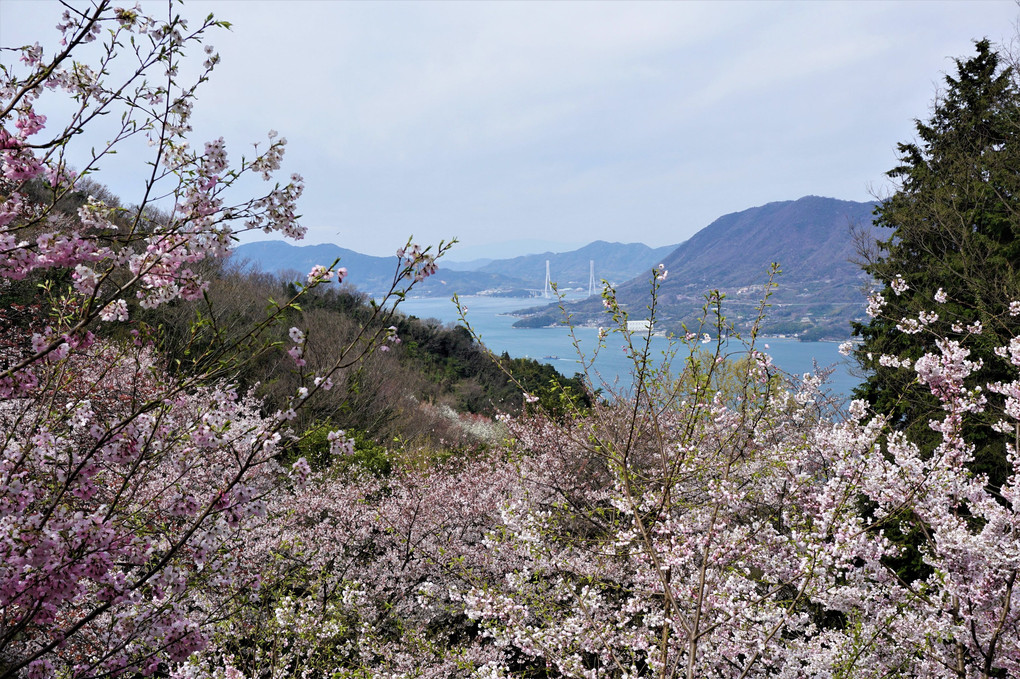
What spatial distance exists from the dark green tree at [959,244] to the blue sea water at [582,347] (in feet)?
5.60

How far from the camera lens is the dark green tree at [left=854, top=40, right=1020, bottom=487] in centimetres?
1081

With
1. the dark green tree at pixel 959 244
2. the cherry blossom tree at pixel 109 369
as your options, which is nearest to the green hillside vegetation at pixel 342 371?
the cherry blossom tree at pixel 109 369

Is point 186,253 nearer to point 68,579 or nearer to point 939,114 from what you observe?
point 68,579

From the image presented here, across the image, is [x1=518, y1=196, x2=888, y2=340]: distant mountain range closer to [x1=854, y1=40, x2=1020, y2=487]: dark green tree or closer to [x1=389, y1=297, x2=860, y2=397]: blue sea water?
[x1=389, y1=297, x2=860, y2=397]: blue sea water

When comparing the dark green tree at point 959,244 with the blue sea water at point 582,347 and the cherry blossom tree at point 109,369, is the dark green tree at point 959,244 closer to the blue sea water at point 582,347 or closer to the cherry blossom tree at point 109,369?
the blue sea water at point 582,347

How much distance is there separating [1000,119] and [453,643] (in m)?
16.7

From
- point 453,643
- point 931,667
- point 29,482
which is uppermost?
point 29,482

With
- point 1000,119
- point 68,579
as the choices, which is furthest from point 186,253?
point 1000,119

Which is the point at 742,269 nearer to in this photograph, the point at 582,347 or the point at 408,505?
the point at 582,347

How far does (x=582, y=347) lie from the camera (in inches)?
2039

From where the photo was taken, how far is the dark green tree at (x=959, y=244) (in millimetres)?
10812

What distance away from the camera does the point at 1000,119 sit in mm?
12703

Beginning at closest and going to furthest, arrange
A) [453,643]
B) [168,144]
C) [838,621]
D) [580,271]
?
[168,144] → [453,643] → [838,621] → [580,271]

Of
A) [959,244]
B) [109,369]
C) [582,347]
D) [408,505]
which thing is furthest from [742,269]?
[109,369]
